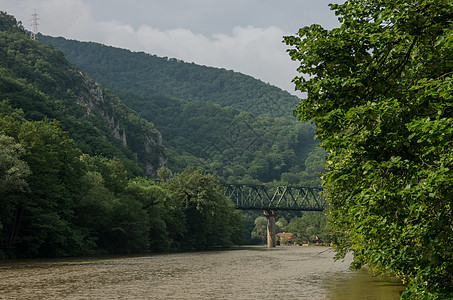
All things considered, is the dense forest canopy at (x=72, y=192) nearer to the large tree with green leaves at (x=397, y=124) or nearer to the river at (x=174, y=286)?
the river at (x=174, y=286)

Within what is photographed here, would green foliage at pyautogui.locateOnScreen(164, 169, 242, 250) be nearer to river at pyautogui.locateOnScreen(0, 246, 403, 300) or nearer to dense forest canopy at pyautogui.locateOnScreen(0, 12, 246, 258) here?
dense forest canopy at pyautogui.locateOnScreen(0, 12, 246, 258)

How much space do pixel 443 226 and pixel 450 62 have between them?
360 centimetres

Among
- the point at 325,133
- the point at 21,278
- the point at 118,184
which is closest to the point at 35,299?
the point at 21,278

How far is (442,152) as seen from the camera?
11.3 m

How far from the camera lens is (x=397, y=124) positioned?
11688 mm

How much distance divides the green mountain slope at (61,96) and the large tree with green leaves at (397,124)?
107 m

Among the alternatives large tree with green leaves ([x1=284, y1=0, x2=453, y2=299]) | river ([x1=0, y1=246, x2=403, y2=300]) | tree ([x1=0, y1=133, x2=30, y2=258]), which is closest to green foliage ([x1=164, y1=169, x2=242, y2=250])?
tree ([x1=0, y1=133, x2=30, y2=258])

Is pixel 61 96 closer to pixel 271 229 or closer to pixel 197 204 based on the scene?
pixel 197 204

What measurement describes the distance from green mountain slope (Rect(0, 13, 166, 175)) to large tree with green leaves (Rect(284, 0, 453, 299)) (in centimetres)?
10686

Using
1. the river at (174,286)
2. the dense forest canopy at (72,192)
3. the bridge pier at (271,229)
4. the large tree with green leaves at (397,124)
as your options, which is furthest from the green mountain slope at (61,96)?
the large tree with green leaves at (397,124)

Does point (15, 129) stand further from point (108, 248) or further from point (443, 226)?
point (443, 226)

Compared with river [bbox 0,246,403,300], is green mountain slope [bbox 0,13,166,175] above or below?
above

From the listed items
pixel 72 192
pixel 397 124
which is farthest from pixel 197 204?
pixel 397 124

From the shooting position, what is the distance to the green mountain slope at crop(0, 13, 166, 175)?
11894 cm
